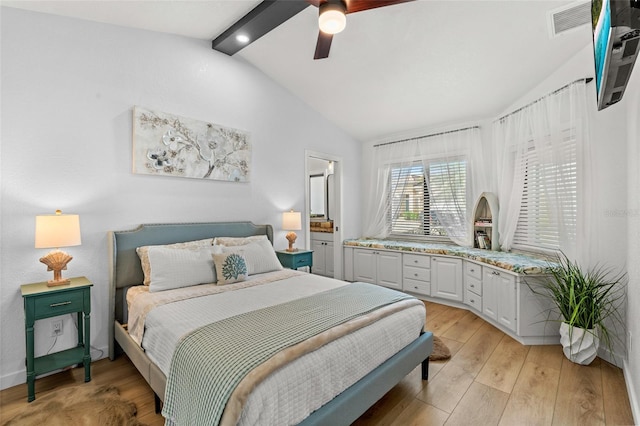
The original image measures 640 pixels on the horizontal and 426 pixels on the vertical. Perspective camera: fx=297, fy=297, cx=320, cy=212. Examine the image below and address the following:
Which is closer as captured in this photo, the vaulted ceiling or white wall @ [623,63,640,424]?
white wall @ [623,63,640,424]

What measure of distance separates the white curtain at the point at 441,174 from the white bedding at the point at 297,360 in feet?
8.05

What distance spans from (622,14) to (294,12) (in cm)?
237

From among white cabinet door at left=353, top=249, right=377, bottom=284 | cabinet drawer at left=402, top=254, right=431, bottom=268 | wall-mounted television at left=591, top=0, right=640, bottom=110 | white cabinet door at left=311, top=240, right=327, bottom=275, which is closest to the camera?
wall-mounted television at left=591, top=0, right=640, bottom=110

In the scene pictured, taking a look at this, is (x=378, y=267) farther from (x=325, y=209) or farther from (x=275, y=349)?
(x=275, y=349)

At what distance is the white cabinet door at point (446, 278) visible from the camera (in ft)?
12.7

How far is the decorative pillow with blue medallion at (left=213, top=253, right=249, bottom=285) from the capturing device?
2697mm

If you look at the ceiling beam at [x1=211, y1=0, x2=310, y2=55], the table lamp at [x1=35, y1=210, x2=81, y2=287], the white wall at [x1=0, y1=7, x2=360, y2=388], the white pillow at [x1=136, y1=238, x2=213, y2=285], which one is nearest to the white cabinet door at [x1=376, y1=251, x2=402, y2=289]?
the white wall at [x1=0, y1=7, x2=360, y2=388]

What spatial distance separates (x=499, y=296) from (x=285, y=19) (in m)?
3.51

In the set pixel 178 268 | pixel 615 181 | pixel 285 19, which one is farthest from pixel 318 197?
pixel 615 181

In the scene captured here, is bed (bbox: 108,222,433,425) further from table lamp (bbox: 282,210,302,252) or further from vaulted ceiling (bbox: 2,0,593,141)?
vaulted ceiling (bbox: 2,0,593,141)

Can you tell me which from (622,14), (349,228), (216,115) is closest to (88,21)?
(216,115)

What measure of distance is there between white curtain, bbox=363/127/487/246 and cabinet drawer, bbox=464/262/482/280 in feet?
1.63

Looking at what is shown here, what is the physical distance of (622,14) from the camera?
2.90 ft

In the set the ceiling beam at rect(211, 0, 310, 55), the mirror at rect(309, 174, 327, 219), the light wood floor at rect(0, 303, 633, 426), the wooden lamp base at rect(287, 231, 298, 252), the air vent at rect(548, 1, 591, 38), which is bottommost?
the light wood floor at rect(0, 303, 633, 426)
